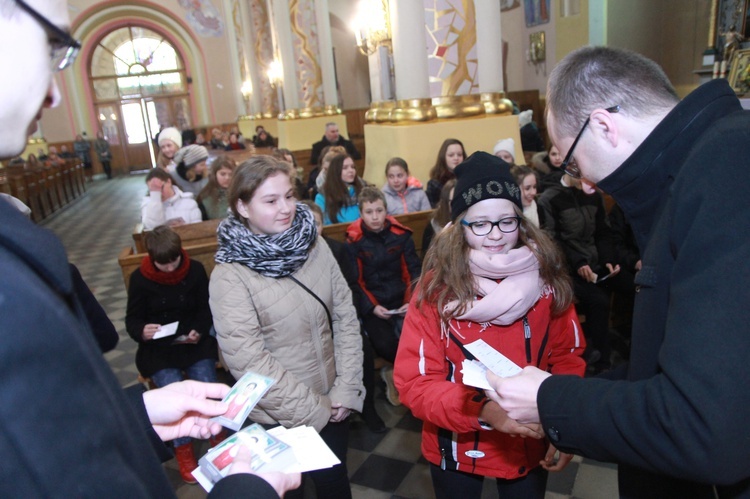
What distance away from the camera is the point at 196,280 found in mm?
3330

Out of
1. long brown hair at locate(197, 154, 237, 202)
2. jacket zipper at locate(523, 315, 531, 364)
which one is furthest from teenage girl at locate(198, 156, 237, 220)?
jacket zipper at locate(523, 315, 531, 364)

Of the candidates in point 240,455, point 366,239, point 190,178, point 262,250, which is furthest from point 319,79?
point 240,455

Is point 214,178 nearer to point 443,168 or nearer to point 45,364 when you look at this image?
point 443,168

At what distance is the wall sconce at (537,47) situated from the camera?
14.1 m

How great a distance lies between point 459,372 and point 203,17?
2290cm

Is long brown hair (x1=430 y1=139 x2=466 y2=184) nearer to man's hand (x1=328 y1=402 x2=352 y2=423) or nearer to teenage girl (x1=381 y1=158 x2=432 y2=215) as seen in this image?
teenage girl (x1=381 y1=158 x2=432 y2=215)

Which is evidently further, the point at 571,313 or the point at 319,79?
the point at 319,79

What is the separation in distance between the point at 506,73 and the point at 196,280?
14.7 m

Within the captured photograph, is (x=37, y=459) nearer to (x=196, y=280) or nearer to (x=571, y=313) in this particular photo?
(x=571, y=313)

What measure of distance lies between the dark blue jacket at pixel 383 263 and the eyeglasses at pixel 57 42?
2.87 m

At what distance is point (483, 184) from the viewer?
75.1 inches

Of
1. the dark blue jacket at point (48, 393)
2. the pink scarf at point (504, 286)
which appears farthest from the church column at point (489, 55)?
the dark blue jacket at point (48, 393)

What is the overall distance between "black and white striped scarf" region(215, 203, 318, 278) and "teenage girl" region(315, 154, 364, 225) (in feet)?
8.64

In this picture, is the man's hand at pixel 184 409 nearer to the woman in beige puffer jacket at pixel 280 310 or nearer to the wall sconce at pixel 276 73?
the woman in beige puffer jacket at pixel 280 310
